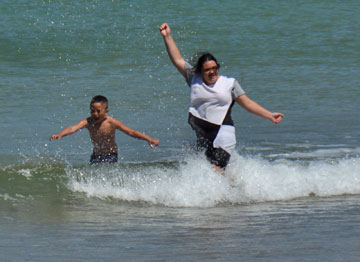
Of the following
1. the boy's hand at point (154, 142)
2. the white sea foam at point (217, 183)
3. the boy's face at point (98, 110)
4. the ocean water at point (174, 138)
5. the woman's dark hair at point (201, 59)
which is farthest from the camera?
the boy's face at point (98, 110)

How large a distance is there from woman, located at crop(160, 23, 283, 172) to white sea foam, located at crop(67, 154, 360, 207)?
0.27 m

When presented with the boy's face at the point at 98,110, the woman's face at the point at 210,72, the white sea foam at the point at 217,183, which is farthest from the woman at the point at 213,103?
the boy's face at the point at 98,110

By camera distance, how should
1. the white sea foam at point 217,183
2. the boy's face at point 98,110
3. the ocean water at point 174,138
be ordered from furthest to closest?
the boy's face at point 98,110
the white sea foam at point 217,183
the ocean water at point 174,138

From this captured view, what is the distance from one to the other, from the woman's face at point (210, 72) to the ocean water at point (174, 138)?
0.79m

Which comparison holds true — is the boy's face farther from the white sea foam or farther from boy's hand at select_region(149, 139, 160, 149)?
boy's hand at select_region(149, 139, 160, 149)

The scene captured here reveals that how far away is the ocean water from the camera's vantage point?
16.9ft

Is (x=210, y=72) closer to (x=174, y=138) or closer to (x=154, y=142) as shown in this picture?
(x=154, y=142)

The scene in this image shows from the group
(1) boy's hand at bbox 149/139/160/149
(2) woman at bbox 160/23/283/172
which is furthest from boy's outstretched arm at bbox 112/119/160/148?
(2) woman at bbox 160/23/283/172

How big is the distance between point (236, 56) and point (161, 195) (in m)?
9.78

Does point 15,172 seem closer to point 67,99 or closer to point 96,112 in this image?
point 96,112

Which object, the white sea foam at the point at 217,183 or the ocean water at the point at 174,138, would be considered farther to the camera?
the white sea foam at the point at 217,183

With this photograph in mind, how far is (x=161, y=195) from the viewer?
270 inches

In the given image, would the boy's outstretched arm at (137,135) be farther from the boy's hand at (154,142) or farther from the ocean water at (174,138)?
the ocean water at (174,138)

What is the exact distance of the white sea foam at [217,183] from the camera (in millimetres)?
6773
